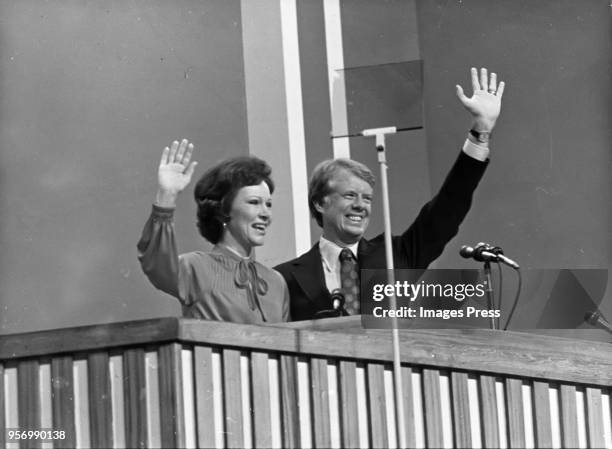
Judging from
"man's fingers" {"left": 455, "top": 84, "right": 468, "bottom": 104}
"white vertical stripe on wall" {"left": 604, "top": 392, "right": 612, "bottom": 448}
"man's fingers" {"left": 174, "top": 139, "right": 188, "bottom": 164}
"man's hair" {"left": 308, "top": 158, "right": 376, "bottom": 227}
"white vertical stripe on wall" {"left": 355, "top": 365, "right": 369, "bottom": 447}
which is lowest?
"white vertical stripe on wall" {"left": 604, "top": 392, "right": 612, "bottom": 448}

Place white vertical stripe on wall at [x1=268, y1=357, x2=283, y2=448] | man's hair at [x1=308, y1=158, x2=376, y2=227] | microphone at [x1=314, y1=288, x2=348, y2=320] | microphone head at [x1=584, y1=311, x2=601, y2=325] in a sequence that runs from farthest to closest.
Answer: microphone head at [x1=584, y1=311, x2=601, y2=325] → man's hair at [x1=308, y1=158, x2=376, y2=227] → microphone at [x1=314, y1=288, x2=348, y2=320] → white vertical stripe on wall at [x1=268, y1=357, x2=283, y2=448]

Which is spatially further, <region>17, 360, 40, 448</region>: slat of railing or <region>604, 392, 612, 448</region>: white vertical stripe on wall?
<region>604, 392, 612, 448</region>: white vertical stripe on wall

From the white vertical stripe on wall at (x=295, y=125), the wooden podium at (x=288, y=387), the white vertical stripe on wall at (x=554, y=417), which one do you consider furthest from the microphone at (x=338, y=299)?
the white vertical stripe on wall at (x=554, y=417)

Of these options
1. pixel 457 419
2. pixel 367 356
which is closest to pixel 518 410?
pixel 457 419

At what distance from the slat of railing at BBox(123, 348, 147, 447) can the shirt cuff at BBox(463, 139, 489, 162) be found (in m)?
1.59

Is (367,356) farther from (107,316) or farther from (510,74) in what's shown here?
(510,74)

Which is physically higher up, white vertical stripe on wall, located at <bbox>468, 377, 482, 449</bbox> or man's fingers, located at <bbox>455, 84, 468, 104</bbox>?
man's fingers, located at <bbox>455, 84, 468, 104</bbox>

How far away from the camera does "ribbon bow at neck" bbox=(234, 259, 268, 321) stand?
16.0 feet

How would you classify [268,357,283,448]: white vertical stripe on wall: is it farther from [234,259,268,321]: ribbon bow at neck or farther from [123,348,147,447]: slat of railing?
[234,259,268,321]: ribbon bow at neck

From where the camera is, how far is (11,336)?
14.0 feet

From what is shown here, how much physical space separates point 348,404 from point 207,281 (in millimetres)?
776

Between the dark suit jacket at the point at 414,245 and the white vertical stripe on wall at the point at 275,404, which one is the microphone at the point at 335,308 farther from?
the white vertical stripe on wall at the point at 275,404

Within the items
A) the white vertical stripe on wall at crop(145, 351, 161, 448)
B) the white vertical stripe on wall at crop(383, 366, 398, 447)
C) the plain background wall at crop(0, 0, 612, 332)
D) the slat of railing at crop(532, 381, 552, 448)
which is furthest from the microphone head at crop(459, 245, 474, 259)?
the white vertical stripe on wall at crop(145, 351, 161, 448)

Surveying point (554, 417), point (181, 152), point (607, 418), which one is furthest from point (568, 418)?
point (181, 152)
